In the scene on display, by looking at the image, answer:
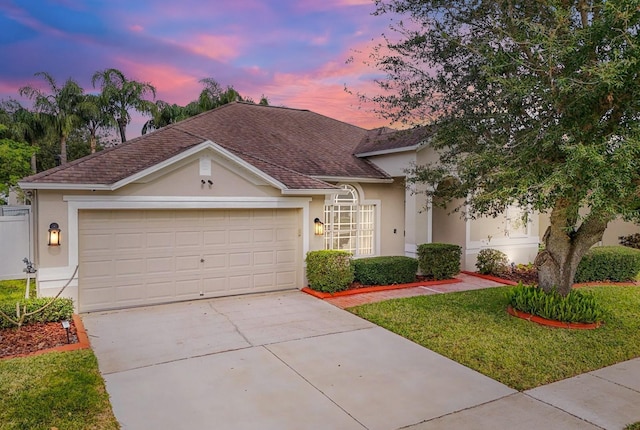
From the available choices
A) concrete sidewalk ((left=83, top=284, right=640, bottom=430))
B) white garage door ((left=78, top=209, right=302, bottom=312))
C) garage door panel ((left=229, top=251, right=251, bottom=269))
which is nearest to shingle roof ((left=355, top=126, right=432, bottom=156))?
white garage door ((left=78, top=209, right=302, bottom=312))

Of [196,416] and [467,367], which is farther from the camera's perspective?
[467,367]

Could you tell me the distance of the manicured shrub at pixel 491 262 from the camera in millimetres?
13625

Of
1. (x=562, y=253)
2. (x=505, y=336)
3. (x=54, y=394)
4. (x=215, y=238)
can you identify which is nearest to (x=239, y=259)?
(x=215, y=238)

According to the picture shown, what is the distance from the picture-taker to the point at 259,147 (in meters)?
13.9

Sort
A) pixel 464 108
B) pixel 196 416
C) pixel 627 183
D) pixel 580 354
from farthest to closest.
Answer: pixel 464 108
pixel 580 354
pixel 627 183
pixel 196 416

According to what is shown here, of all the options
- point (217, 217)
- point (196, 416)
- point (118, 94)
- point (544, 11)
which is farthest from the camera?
point (118, 94)

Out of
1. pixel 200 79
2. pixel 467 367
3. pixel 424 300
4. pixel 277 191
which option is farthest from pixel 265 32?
pixel 200 79

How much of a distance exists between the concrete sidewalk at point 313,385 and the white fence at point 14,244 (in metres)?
6.53

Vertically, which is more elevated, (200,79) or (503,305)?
(200,79)

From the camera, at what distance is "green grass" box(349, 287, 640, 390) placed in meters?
6.37

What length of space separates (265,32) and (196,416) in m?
12.3

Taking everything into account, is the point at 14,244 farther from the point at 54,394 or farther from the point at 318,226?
the point at 54,394

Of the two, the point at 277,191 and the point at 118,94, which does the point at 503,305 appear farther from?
the point at 118,94

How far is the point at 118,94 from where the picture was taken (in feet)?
92.3
